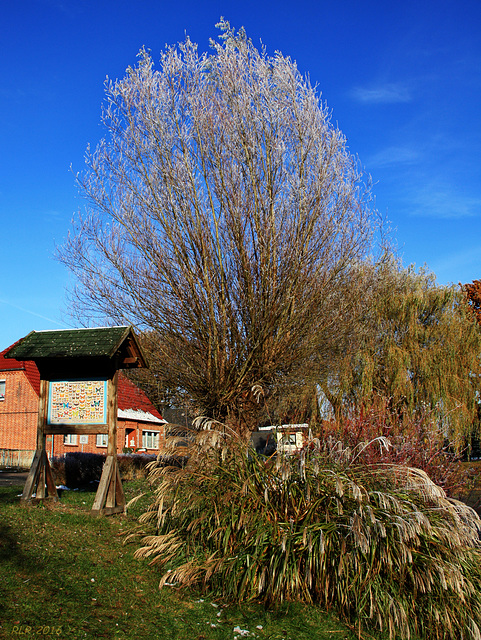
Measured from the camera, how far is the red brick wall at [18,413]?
24250mm

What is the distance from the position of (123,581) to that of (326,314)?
9.01 meters

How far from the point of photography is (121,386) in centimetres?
3106

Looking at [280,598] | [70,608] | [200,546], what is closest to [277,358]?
[200,546]

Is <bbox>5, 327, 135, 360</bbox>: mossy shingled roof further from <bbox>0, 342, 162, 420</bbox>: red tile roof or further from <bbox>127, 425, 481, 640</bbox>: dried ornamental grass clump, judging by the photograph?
<bbox>0, 342, 162, 420</bbox>: red tile roof

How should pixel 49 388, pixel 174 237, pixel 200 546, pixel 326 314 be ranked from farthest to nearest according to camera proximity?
pixel 326 314
pixel 174 237
pixel 49 388
pixel 200 546

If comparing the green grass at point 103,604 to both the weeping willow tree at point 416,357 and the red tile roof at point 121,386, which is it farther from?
the red tile roof at point 121,386

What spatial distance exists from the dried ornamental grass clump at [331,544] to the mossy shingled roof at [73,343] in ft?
10.0

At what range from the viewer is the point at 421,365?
1864cm

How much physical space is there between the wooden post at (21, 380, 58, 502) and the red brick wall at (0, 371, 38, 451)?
1623 centimetres

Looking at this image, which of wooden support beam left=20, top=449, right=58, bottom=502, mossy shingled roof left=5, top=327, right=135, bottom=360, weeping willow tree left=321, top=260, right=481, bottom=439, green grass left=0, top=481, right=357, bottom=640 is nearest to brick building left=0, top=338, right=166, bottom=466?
weeping willow tree left=321, top=260, right=481, bottom=439

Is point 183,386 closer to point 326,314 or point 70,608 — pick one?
point 326,314

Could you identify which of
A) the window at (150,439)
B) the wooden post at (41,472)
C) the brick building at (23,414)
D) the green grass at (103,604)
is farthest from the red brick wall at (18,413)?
the green grass at (103,604)

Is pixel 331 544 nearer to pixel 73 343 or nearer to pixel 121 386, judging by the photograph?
pixel 73 343

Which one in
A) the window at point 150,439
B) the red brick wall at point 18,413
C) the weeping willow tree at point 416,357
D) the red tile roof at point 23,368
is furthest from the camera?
the window at point 150,439
